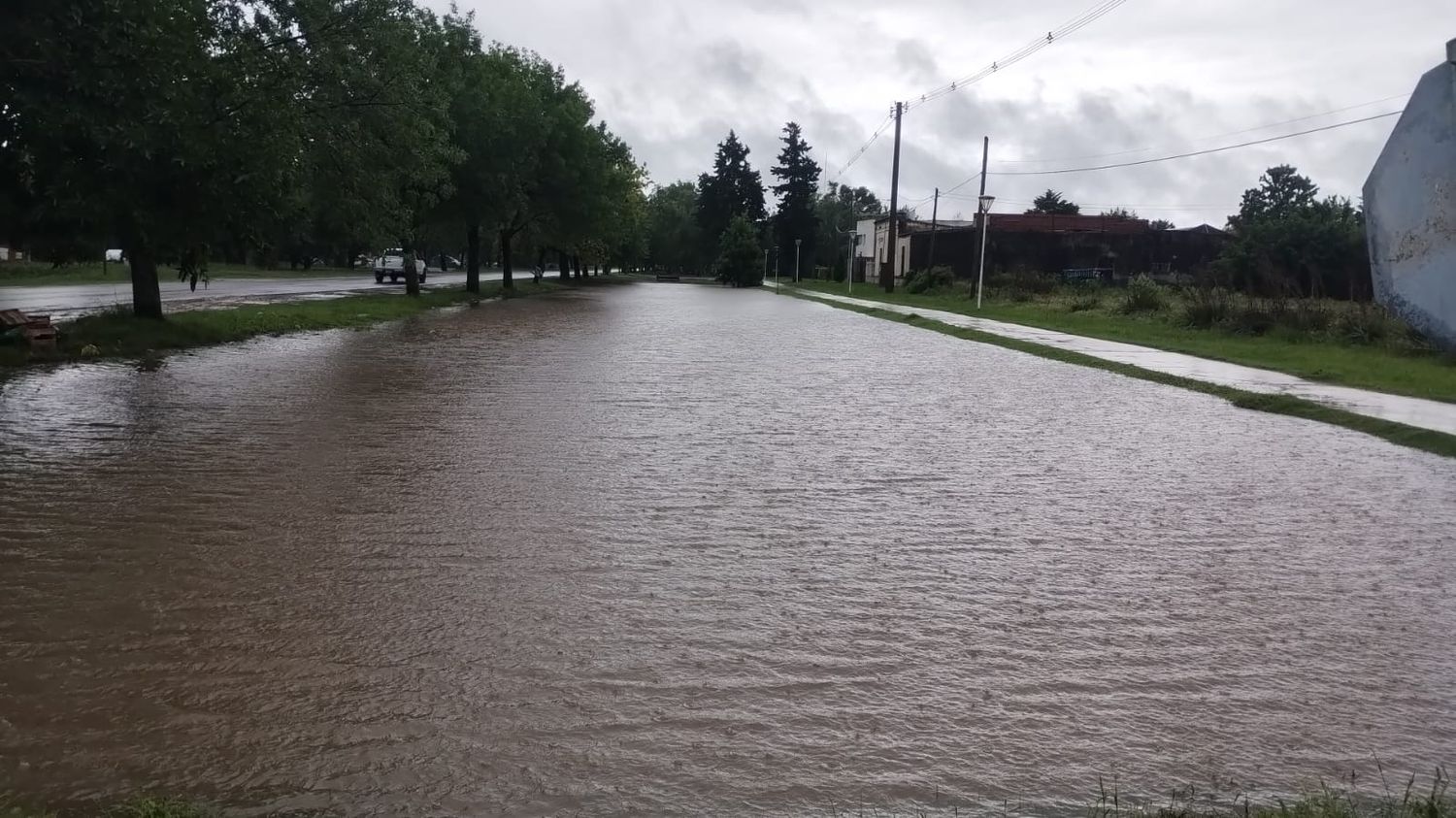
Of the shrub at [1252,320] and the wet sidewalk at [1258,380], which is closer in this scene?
the wet sidewalk at [1258,380]

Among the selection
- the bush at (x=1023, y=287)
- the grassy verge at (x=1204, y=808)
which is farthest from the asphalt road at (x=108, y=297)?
the bush at (x=1023, y=287)

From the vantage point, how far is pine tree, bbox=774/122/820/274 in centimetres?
11388

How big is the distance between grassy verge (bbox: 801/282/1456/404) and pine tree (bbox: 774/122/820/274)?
76.3 m

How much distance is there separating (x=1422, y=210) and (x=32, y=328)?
21907mm

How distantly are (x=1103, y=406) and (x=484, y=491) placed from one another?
8.54 meters

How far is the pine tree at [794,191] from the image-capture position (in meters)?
114

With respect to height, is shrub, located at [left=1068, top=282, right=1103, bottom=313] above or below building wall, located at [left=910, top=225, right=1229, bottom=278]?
below

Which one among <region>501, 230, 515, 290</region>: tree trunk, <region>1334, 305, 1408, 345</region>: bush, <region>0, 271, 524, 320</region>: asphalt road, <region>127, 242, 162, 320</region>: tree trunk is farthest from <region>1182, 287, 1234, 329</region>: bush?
<region>501, 230, 515, 290</region>: tree trunk

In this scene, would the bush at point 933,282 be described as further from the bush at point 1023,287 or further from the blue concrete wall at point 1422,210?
the blue concrete wall at point 1422,210

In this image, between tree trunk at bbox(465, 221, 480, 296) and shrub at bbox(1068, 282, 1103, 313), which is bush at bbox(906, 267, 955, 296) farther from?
tree trunk at bbox(465, 221, 480, 296)

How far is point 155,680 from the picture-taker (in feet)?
14.6

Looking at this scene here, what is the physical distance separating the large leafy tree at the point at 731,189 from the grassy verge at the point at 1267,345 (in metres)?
81.1

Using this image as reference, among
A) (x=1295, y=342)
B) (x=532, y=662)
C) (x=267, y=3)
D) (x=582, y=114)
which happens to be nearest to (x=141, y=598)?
(x=532, y=662)

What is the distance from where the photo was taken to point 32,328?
50.8ft
